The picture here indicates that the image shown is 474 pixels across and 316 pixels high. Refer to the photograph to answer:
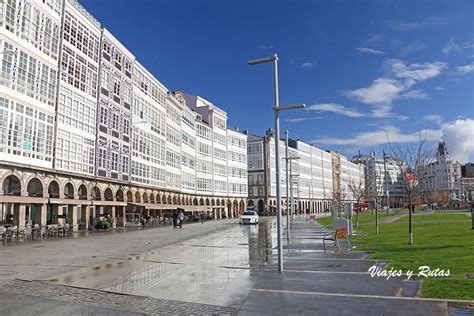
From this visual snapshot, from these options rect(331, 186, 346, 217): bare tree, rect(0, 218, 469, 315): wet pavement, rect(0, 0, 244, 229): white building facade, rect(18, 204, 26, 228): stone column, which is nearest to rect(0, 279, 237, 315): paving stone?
rect(0, 218, 469, 315): wet pavement

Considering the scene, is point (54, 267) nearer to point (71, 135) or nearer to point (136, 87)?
point (71, 135)

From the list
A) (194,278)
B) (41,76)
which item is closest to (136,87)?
(41,76)

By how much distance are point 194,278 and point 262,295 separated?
3212 mm

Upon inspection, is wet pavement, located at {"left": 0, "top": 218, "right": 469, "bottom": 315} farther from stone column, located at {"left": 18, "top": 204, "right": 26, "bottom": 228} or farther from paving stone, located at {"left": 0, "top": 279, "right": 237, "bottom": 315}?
stone column, located at {"left": 18, "top": 204, "right": 26, "bottom": 228}

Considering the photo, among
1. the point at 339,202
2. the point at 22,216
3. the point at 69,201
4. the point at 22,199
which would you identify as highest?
the point at 22,199

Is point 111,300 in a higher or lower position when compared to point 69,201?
lower

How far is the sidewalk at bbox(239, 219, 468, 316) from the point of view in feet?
24.8

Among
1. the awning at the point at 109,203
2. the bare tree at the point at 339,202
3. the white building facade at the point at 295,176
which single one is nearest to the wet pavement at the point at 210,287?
the bare tree at the point at 339,202

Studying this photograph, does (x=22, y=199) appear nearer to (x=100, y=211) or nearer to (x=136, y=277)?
(x=100, y=211)

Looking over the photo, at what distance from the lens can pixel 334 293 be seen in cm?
897

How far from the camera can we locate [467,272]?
1066 centimetres

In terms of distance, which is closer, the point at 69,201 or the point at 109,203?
the point at 69,201

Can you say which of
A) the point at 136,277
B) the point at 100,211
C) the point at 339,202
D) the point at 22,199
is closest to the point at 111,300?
the point at 136,277

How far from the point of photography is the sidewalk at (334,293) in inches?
298
